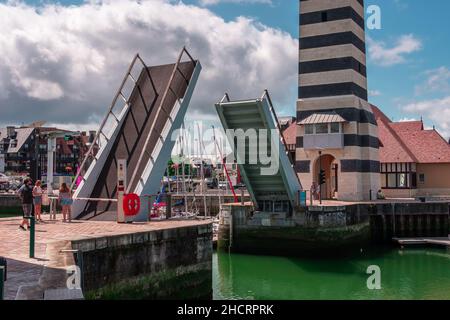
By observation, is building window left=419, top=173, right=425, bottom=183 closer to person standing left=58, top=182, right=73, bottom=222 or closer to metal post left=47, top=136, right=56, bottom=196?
metal post left=47, top=136, right=56, bottom=196

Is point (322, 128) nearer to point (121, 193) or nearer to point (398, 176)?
point (398, 176)

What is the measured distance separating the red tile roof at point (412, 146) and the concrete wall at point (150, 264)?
102ft

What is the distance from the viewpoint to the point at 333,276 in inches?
847

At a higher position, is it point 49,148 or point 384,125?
point 384,125

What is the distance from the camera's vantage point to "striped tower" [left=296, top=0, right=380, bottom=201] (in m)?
33.4

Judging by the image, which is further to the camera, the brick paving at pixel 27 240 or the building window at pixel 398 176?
the building window at pixel 398 176

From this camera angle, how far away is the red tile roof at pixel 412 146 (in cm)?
4269

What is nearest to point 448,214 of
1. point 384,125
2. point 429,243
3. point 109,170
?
point 429,243

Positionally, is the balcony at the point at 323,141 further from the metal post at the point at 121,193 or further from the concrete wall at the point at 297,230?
the metal post at the point at 121,193

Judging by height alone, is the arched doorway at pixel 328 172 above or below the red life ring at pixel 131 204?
above

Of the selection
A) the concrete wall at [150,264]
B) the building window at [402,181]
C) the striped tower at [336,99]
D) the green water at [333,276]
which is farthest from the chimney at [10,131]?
the concrete wall at [150,264]

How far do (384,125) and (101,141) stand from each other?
32503 mm

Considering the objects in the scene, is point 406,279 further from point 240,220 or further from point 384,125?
point 384,125
